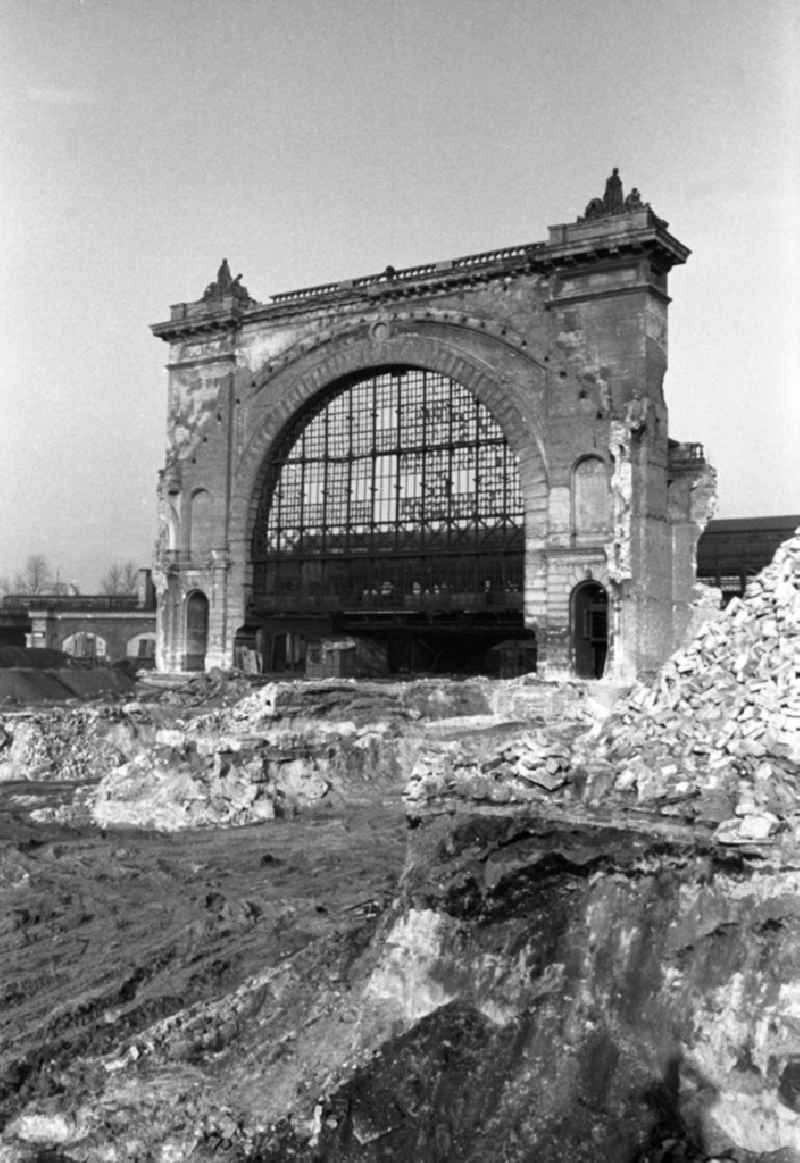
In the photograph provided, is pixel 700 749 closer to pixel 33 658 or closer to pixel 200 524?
pixel 200 524

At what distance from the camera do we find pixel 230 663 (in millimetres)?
35406

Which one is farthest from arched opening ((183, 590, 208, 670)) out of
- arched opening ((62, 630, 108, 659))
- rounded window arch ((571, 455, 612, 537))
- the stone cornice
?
arched opening ((62, 630, 108, 659))

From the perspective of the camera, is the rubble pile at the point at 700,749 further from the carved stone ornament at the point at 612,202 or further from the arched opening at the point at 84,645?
the arched opening at the point at 84,645

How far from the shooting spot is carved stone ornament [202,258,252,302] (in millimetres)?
36812

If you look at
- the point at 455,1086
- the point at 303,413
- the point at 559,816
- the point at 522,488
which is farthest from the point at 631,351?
the point at 455,1086

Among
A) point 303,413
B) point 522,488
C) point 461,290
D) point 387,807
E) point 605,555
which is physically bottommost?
point 387,807

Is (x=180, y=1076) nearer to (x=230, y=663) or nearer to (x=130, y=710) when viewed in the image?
(x=130, y=710)

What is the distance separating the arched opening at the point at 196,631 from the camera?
3700 cm

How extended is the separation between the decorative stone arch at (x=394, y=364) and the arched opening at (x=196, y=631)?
82.2 inches

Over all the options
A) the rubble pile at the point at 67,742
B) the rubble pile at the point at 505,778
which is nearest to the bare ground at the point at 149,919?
the rubble pile at the point at 505,778

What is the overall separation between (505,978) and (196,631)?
30802 mm

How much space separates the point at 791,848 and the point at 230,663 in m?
29.3

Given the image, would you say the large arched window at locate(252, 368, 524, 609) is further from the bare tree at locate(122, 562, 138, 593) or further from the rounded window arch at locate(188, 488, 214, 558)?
the bare tree at locate(122, 562, 138, 593)

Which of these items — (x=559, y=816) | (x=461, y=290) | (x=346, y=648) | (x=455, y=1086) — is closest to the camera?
(x=455, y=1086)
